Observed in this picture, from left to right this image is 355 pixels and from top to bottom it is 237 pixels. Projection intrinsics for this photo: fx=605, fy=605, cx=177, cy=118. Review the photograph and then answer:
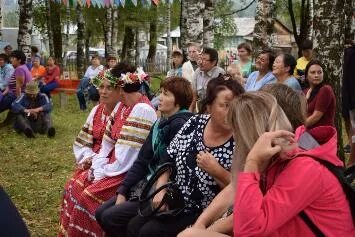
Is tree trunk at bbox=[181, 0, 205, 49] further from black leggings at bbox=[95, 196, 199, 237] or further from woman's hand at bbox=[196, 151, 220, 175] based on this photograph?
woman's hand at bbox=[196, 151, 220, 175]

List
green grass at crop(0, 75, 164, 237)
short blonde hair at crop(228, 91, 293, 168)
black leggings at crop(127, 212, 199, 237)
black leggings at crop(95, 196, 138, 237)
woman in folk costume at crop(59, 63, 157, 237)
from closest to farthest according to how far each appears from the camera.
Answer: short blonde hair at crop(228, 91, 293, 168) → black leggings at crop(127, 212, 199, 237) → black leggings at crop(95, 196, 138, 237) → woman in folk costume at crop(59, 63, 157, 237) → green grass at crop(0, 75, 164, 237)

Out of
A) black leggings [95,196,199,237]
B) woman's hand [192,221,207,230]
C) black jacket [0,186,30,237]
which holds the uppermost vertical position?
black jacket [0,186,30,237]

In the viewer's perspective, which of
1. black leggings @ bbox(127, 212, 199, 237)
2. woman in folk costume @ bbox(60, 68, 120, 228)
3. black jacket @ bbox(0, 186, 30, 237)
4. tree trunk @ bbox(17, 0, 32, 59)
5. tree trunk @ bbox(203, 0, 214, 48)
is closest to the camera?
black jacket @ bbox(0, 186, 30, 237)

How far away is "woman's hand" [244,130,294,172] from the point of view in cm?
253

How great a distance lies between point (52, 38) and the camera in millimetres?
30641

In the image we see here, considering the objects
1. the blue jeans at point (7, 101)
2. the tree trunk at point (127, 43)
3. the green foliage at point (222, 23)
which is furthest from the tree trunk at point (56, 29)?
the blue jeans at point (7, 101)

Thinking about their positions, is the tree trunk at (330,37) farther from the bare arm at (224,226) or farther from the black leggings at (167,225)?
the bare arm at (224,226)

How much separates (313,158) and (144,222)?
1.68 metres

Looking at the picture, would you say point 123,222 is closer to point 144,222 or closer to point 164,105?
point 144,222

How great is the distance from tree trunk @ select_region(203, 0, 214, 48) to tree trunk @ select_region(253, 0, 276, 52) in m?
2.02

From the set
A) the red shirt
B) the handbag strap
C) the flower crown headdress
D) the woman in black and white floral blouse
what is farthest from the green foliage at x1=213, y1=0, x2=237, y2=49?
the handbag strap

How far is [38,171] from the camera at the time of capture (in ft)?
26.7

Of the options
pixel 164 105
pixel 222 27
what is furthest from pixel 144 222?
pixel 222 27

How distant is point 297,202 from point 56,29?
29.3 meters
